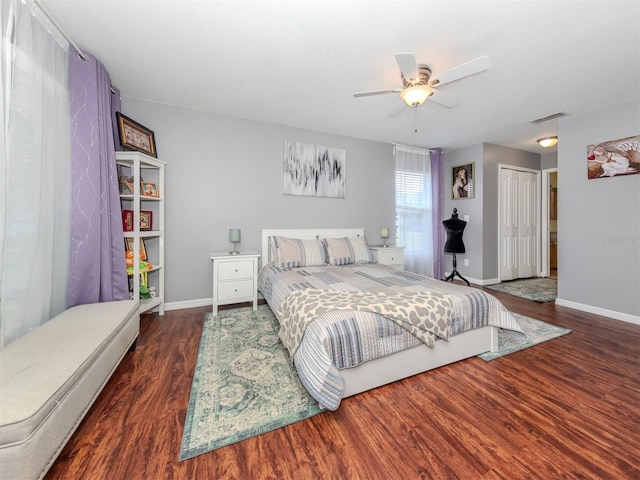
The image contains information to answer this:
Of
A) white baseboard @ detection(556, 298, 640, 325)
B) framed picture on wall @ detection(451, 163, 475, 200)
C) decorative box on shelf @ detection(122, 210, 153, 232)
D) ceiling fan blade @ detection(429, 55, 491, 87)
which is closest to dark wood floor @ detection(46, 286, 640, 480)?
white baseboard @ detection(556, 298, 640, 325)

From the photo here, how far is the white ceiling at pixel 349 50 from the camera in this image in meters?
1.67

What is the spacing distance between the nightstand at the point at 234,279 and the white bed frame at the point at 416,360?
1.83 metres

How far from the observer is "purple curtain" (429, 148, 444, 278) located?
4.79 metres

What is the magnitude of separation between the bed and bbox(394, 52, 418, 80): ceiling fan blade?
5.44 feet

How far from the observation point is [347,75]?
2.38m

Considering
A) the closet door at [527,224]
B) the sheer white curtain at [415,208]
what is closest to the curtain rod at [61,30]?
the sheer white curtain at [415,208]

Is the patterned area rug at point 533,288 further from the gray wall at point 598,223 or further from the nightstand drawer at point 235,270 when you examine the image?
the nightstand drawer at point 235,270

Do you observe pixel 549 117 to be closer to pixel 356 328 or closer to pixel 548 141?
pixel 548 141

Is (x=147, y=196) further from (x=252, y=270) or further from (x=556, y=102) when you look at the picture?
(x=556, y=102)

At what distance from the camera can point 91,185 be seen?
6.89 ft

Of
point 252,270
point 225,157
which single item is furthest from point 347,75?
point 252,270

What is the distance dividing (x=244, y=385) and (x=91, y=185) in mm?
1996

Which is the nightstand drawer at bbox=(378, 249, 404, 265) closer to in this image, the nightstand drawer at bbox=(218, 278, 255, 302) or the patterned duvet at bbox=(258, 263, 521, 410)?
the patterned duvet at bbox=(258, 263, 521, 410)

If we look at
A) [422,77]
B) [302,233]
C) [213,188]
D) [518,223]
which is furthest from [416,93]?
[518,223]
